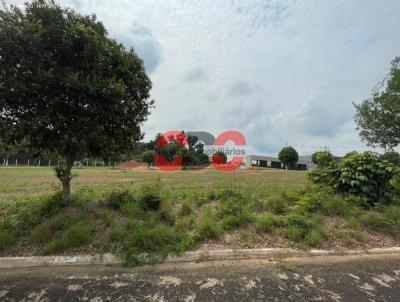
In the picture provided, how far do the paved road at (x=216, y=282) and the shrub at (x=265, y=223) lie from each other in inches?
39.8

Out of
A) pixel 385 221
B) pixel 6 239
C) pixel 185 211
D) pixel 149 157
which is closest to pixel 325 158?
pixel 385 221

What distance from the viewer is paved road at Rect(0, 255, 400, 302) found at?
3.31m

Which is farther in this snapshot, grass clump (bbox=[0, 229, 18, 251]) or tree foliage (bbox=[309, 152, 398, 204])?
tree foliage (bbox=[309, 152, 398, 204])

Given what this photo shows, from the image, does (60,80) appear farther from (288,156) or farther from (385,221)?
(288,156)

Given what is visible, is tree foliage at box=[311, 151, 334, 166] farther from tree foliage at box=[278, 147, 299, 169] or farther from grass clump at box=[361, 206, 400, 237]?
tree foliage at box=[278, 147, 299, 169]

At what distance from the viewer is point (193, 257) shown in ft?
14.3

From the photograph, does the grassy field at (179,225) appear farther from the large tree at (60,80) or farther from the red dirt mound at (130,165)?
the red dirt mound at (130,165)

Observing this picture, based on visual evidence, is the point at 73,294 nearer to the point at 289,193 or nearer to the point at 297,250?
the point at 297,250

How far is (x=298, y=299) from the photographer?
10.7 feet

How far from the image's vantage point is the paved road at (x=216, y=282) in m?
3.31

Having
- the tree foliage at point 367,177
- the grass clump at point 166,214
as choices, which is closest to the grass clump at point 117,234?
the grass clump at point 166,214

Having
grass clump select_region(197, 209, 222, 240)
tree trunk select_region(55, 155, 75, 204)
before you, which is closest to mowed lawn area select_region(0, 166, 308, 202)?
tree trunk select_region(55, 155, 75, 204)

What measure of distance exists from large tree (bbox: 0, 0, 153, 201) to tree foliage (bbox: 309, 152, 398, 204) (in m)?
6.23

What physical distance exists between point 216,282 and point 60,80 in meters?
4.30
